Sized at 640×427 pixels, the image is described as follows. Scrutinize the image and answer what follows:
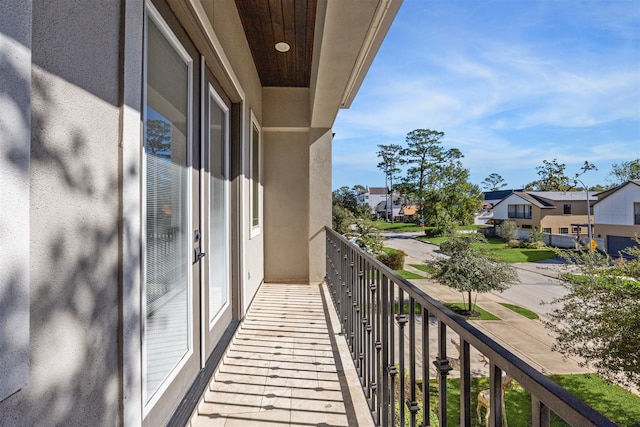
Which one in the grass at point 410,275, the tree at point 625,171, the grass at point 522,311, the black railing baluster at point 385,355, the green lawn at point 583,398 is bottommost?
the green lawn at point 583,398

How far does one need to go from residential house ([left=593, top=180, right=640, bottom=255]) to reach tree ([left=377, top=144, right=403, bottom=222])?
21.4 m

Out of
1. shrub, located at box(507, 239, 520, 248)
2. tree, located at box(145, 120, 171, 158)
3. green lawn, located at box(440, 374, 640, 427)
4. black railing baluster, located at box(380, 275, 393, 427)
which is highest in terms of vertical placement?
tree, located at box(145, 120, 171, 158)

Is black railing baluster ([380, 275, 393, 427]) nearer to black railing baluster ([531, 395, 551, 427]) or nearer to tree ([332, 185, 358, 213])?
black railing baluster ([531, 395, 551, 427])

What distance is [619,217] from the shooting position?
12.5 metres

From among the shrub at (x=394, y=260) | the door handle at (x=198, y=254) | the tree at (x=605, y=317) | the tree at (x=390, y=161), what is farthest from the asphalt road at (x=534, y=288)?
the tree at (x=390, y=161)

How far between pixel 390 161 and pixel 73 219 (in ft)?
119

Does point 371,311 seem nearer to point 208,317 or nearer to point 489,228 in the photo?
point 208,317

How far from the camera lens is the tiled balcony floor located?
1742 mm

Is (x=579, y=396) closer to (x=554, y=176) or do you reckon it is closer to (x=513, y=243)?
(x=513, y=243)

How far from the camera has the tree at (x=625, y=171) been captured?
63.2 feet

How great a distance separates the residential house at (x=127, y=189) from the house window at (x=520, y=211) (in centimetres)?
2883

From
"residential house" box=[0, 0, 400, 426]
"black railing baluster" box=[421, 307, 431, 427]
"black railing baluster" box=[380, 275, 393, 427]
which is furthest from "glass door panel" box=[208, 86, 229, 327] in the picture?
"black railing baluster" box=[421, 307, 431, 427]

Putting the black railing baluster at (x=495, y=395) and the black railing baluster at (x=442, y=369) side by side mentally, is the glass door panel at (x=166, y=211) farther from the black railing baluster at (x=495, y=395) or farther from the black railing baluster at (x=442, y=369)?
the black railing baluster at (x=495, y=395)

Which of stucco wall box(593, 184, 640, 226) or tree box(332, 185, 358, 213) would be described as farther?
tree box(332, 185, 358, 213)
